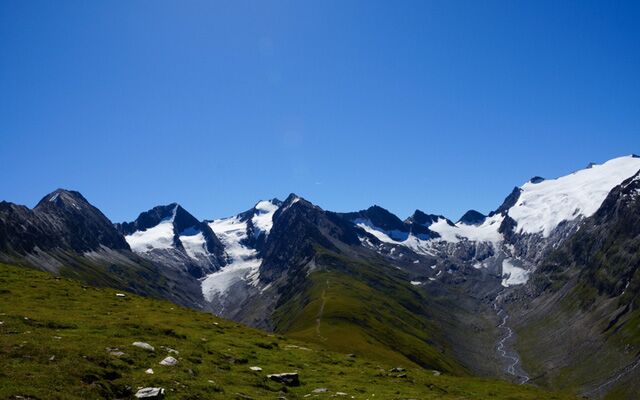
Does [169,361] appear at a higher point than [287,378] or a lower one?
higher

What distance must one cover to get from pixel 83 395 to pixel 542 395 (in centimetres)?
4949

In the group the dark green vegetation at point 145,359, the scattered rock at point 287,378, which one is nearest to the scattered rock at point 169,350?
the dark green vegetation at point 145,359

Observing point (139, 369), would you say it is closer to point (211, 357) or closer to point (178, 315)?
point (211, 357)

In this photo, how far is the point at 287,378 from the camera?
3838cm

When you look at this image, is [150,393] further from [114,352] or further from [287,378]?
[287,378]

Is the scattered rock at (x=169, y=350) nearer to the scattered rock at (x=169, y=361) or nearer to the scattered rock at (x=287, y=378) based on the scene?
the scattered rock at (x=169, y=361)

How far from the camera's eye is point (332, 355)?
180ft

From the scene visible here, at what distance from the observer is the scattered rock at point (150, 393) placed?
27328mm

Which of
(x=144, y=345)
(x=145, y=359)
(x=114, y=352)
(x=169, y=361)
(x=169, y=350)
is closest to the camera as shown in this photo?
(x=114, y=352)

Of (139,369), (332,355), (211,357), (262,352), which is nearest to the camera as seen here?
(139,369)

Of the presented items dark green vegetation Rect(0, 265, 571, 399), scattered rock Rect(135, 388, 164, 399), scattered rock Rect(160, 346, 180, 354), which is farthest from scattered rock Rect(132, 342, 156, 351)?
scattered rock Rect(135, 388, 164, 399)

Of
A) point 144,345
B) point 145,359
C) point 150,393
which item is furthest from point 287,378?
point 150,393

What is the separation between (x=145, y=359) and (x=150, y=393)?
7859mm

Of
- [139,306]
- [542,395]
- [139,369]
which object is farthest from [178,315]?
[542,395]
